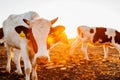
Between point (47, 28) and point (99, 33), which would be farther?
point (99, 33)

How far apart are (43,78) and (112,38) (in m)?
14.3

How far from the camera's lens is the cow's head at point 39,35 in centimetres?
870

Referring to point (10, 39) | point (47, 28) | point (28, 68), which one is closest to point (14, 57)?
Result: point (10, 39)

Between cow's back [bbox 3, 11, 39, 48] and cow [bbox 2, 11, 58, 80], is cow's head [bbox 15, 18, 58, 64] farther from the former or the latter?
cow's back [bbox 3, 11, 39, 48]

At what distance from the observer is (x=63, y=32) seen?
33.6ft

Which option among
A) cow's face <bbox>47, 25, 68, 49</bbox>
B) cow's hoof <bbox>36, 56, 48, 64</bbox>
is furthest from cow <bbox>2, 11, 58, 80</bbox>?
cow's face <bbox>47, 25, 68, 49</bbox>

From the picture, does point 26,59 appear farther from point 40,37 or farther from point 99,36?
point 99,36

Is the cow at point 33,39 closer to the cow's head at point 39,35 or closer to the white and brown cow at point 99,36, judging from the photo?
the cow's head at point 39,35

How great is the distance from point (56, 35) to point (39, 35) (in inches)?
38.5

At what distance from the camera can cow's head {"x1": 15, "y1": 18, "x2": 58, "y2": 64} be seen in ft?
28.5

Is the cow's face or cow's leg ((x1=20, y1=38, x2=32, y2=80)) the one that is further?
cow's leg ((x1=20, y1=38, x2=32, y2=80))

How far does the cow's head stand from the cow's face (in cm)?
21

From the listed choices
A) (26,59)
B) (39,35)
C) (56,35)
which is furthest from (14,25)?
(39,35)

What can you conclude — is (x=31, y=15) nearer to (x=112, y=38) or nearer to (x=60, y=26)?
(x=60, y=26)
